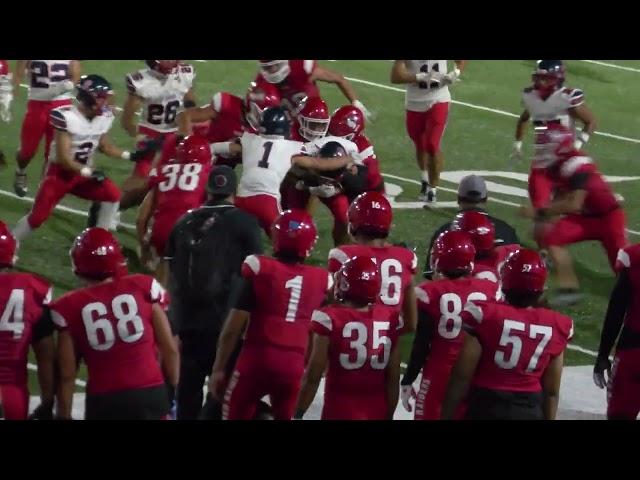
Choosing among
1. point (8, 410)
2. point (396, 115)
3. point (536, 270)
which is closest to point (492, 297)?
point (536, 270)

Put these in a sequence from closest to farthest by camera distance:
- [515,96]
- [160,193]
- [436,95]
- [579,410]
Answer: [579,410] < [160,193] < [436,95] < [515,96]

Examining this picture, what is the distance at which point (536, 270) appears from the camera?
19.6ft

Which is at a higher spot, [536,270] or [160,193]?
[536,270]

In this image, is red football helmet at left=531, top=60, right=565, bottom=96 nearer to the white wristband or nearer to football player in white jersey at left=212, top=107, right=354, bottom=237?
football player in white jersey at left=212, top=107, right=354, bottom=237

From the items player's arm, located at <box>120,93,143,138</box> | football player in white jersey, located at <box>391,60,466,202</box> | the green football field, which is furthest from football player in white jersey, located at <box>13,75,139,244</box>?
football player in white jersey, located at <box>391,60,466,202</box>

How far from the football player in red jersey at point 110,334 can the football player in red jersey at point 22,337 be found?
0.08 m

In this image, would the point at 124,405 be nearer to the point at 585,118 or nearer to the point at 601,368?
the point at 601,368

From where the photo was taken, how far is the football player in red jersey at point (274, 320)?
21.5 feet

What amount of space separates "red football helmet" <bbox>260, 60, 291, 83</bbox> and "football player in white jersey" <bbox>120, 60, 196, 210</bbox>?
64cm

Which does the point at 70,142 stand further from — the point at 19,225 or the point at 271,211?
the point at 271,211

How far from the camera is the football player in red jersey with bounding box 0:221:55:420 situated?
19.6 ft

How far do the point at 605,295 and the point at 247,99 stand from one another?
3.03 meters

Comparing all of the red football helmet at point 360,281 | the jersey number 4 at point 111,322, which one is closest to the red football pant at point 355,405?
the red football helmet at point 360,281
